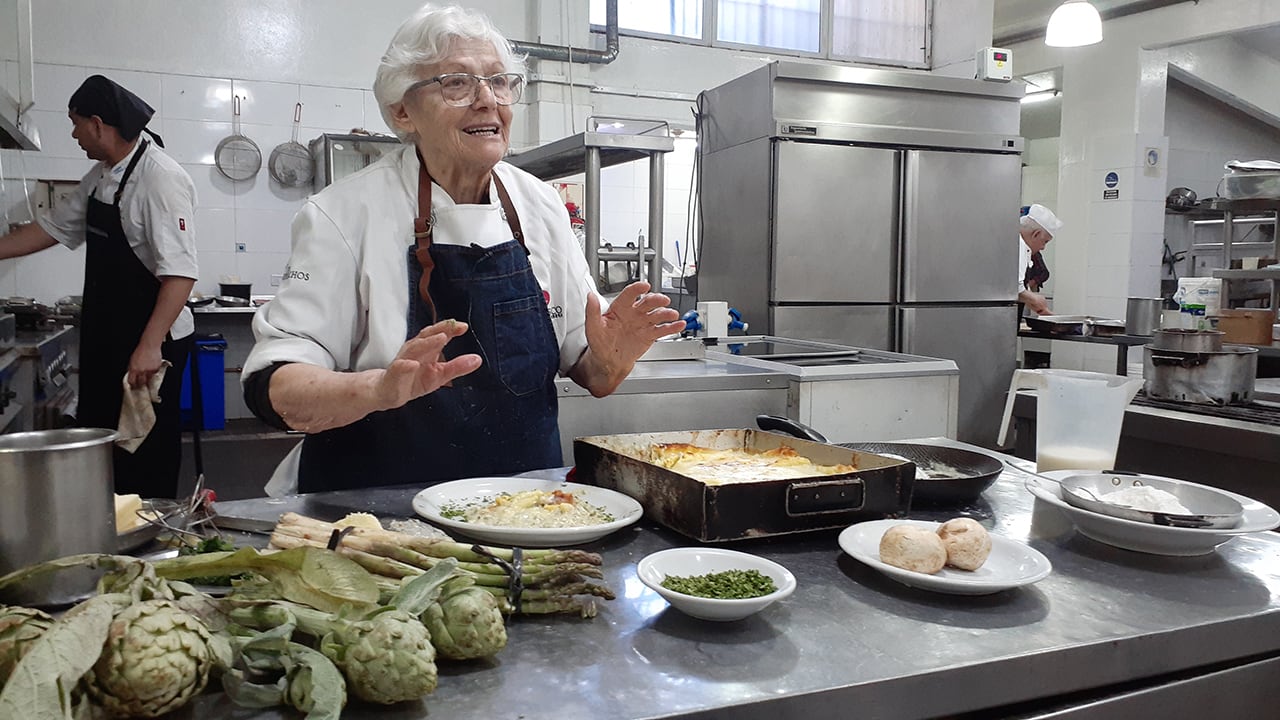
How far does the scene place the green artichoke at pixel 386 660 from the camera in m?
0.80

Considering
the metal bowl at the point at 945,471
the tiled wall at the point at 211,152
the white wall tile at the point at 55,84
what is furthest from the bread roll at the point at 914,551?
the white wall tile at the point at 55,84

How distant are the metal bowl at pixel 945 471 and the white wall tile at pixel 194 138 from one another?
218 inches

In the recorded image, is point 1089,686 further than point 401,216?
No

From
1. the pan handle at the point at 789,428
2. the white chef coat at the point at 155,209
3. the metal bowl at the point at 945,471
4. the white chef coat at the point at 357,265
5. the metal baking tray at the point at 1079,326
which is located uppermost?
the white chef coat at the point at 155,209

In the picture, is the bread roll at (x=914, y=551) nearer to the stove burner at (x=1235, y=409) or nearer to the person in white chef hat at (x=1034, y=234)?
the stove burner at (x=1235, y=409)

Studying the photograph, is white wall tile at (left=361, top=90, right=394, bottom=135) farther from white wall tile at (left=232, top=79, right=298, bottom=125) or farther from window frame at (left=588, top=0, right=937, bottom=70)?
window frame at (left=588, top=0, right=937, bottom=70)

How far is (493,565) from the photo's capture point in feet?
3.43

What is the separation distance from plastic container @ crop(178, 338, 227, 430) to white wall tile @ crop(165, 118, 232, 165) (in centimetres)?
136

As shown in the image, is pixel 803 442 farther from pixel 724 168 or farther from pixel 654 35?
Answer: pixel 654 35

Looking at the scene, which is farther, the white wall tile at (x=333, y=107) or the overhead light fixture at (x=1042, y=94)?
the overhead light fixture at (x=1042, y=94)

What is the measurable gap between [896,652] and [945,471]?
→ 2.39ft

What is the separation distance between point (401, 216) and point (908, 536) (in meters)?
1.24

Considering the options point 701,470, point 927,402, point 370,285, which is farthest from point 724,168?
point 701,470

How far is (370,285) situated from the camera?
1807 mm
